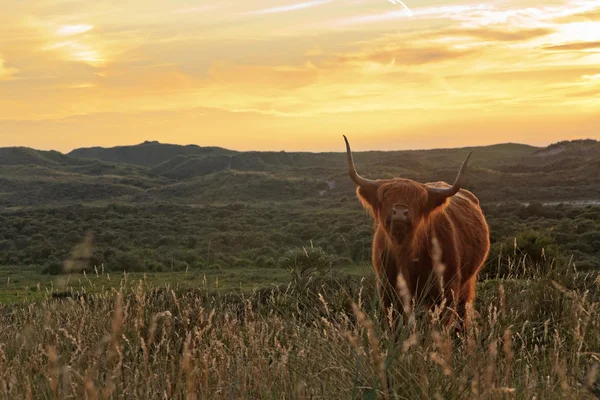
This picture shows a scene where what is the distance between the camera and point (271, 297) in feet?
21.8

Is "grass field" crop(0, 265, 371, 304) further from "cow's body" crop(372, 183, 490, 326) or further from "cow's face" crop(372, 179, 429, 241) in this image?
"cow's face" crop(372, 179, 429, 241)

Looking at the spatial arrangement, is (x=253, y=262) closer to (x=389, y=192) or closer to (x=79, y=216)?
(x=389, y=192)

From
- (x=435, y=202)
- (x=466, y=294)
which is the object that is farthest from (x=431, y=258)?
(x=466, y=294)

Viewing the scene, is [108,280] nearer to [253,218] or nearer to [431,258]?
[431,258]

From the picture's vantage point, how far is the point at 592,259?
19.4 meters

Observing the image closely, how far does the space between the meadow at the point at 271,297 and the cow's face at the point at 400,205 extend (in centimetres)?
59

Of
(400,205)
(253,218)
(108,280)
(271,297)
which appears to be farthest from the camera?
(253,218)

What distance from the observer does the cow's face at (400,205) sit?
20.1 feet

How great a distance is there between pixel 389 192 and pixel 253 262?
18540 mm

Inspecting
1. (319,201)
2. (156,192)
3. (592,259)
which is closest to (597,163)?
(319,201)

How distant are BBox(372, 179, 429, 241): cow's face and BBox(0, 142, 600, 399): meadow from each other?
591mm

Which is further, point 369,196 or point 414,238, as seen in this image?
point 369,196

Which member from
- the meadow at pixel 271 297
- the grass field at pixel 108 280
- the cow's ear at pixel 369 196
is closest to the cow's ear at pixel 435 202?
the cow's ear at pixel 369 196

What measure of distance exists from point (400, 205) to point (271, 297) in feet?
5.46
